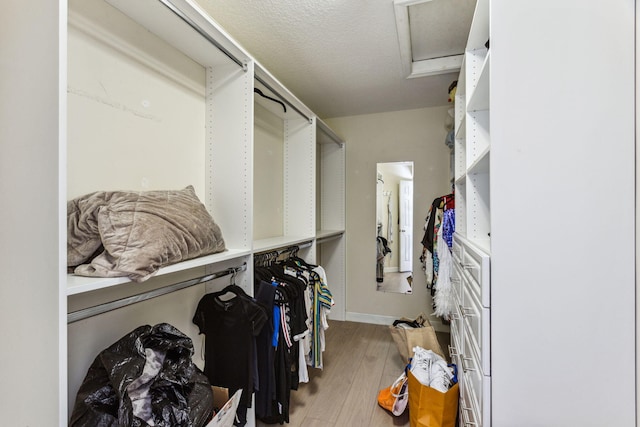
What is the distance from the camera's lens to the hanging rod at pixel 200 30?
3.72 ft

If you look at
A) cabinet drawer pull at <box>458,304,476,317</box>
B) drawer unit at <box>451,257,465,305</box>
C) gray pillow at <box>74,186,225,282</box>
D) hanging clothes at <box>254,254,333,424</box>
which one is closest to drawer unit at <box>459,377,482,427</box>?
cabinet drawer pull at <box>458,304,476,317</box>

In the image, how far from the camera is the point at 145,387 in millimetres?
922

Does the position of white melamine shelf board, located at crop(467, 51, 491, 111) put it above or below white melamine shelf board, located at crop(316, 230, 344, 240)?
above

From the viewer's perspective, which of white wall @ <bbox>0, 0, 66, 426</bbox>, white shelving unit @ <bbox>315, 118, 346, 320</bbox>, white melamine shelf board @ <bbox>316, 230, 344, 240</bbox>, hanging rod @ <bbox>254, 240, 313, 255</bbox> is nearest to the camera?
white wall @ <bbox>0, 0, 66, 426</bbox>

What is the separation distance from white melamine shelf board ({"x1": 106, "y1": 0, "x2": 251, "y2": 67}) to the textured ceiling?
343 millimetres

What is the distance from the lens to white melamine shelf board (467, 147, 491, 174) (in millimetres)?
1177

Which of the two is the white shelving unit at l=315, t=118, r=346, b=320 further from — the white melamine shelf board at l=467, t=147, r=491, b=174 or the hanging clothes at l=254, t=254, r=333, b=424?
the white melamine shelf board at l=467, t=147, r=491, b=174

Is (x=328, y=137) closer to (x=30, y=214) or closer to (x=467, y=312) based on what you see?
(x=467, y=312)

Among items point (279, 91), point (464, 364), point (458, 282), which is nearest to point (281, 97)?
point (279, 91)

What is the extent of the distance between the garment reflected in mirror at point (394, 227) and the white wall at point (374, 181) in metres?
0.06

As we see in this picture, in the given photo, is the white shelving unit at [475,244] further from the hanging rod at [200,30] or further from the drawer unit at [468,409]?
the hanging rod at [200,30]

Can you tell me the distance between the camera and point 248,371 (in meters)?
1.37

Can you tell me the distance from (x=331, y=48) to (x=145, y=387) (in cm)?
216

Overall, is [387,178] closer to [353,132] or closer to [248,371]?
[353,132]
